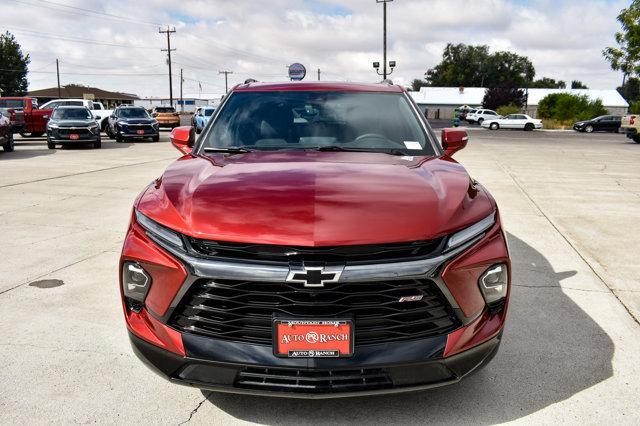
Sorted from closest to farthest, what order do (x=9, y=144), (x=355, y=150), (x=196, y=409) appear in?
1. (x=196, y=409)
2. (x=355, y=150)
3. (x=9, y=144)

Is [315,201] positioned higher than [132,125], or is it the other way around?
[132,125]

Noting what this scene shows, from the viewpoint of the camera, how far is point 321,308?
2.25m

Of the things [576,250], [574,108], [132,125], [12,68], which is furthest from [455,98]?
[576,250]

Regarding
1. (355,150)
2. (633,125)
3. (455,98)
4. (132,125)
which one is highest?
(455,98)

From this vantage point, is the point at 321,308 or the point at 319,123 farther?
the point at 319,123

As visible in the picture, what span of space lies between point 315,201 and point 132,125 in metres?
22.1

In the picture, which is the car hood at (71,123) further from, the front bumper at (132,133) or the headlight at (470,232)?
the headlight at (470,232)

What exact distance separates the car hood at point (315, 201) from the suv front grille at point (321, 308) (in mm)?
196

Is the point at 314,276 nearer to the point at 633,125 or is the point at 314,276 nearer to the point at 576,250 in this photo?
the point at 576,250

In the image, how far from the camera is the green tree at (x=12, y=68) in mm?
75500

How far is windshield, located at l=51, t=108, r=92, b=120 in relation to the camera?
19453 mm

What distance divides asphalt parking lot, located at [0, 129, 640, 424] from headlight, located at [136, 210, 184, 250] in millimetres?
906

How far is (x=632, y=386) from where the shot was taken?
9.82ft

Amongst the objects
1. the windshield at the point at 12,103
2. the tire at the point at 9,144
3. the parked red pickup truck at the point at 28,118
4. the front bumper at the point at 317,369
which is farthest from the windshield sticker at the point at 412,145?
the windshield at the point at 12,103
